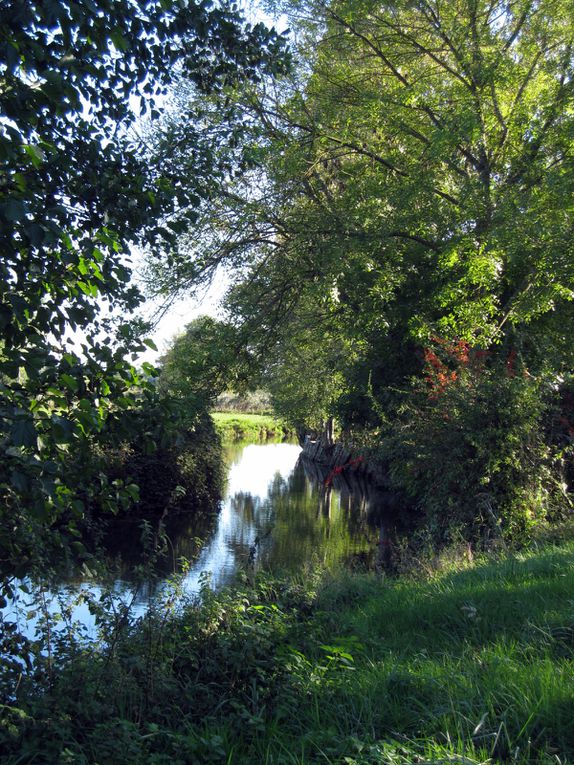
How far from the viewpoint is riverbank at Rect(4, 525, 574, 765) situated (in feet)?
12.0

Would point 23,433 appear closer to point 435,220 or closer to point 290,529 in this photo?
point 435,220

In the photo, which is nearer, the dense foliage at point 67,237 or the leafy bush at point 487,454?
the dense foliage at point 67,237

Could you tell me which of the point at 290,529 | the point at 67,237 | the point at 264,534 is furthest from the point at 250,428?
the point at 67,237

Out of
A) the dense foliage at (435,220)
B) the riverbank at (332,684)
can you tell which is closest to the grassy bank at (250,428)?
the dense foliage at (435,220)

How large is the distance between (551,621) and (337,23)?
41.1 feet

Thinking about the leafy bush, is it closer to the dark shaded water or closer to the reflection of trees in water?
the reflection of trees in water

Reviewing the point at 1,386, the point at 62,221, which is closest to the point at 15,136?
the point at 62,221

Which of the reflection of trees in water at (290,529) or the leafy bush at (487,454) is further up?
the leafy bush at (487,454)

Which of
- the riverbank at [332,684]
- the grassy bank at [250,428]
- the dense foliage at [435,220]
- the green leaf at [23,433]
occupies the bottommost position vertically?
the grassy bank at [250,428]

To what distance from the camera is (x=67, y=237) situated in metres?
2.97

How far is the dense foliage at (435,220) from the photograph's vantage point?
11.7 metres

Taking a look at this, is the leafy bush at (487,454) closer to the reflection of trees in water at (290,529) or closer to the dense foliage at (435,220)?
the dense foliage at (435,220)

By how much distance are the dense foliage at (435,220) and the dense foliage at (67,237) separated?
25.1ft

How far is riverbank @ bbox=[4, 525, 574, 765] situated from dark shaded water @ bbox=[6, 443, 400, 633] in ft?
3.50
